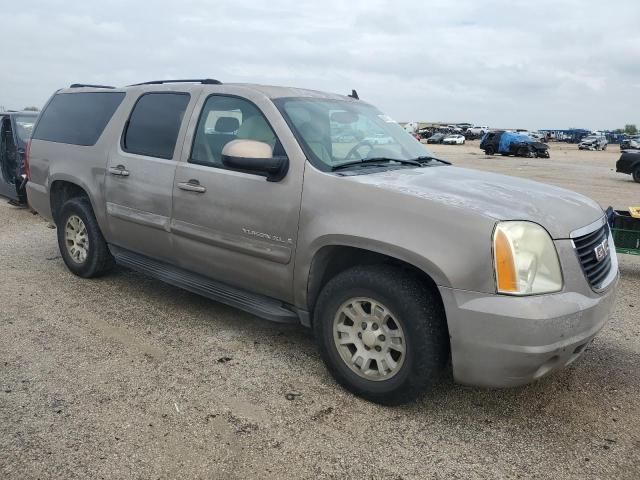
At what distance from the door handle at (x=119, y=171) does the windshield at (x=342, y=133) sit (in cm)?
156

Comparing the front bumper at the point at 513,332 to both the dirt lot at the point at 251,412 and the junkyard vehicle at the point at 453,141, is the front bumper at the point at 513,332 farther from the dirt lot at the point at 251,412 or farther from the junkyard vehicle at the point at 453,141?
the junkyard vehicle at the point at 453,141

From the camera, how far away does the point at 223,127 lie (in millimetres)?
3973

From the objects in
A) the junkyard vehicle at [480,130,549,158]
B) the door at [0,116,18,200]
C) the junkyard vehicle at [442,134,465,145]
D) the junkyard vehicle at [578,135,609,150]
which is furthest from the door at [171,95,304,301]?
the junkyard vehicle at [578,135,609,150]

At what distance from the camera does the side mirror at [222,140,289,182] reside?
337cm

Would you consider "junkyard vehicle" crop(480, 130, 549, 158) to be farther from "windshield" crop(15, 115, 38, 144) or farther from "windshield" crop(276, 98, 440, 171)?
"windshield" crop(276, 98, 440, 171)

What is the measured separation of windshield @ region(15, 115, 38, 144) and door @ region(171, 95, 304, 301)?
6.47 meters

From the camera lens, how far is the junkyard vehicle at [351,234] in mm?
2725

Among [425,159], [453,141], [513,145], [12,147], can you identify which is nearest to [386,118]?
[425,159]

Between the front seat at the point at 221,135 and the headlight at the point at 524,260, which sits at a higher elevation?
the front seat at the point at 221,135

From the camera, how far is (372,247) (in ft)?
9.93

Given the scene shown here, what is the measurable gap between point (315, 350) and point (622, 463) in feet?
6.51

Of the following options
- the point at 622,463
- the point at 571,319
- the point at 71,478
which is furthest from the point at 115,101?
the point at 622,463

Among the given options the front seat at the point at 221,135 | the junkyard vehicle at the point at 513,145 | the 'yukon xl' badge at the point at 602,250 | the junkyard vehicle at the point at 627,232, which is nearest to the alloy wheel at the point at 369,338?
the 'yukon xl' badge at the point at 602,250

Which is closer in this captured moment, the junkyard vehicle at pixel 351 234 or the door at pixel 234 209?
the junkyard vehicle at pixel 351 234
